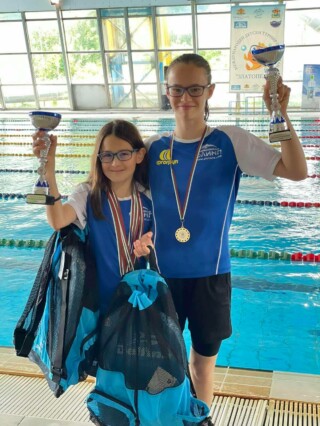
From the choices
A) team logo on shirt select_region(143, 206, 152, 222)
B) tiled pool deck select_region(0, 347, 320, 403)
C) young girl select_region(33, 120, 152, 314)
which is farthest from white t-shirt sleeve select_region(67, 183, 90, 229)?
tiled pool deck select_region(0, 347, 320, 403)

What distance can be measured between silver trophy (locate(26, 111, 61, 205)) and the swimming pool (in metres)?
1.95

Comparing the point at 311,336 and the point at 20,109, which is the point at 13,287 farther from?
the point at 20,109

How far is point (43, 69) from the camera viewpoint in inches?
679

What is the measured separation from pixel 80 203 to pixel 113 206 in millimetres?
119

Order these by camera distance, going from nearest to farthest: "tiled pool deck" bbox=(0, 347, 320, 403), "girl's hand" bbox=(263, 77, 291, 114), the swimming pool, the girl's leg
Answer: "girl's hand" bbox=(263, 77, 291, 114), the girl's leg, "tiled pool deck" bbox=(0, 347, 320, 403), the swimming pool

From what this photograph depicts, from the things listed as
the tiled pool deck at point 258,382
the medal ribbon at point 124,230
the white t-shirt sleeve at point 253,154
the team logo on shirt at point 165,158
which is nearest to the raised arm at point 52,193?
the medal ribbon at point 124,230

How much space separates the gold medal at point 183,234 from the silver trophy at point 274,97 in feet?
1.43

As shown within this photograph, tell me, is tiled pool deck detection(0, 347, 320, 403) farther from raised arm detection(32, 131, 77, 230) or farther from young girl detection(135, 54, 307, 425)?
raised arm detection(32, 131, 77, 230)

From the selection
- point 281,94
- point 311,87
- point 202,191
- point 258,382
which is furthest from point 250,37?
point 202,191

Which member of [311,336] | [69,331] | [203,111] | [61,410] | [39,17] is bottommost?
[311,336]

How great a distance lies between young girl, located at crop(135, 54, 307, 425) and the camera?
1.65 metres

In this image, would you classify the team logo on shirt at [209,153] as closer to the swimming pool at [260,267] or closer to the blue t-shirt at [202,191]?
the blue t-shirt at [202,191]

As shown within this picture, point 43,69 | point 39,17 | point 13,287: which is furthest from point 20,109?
point 13,287

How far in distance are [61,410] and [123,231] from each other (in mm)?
954
